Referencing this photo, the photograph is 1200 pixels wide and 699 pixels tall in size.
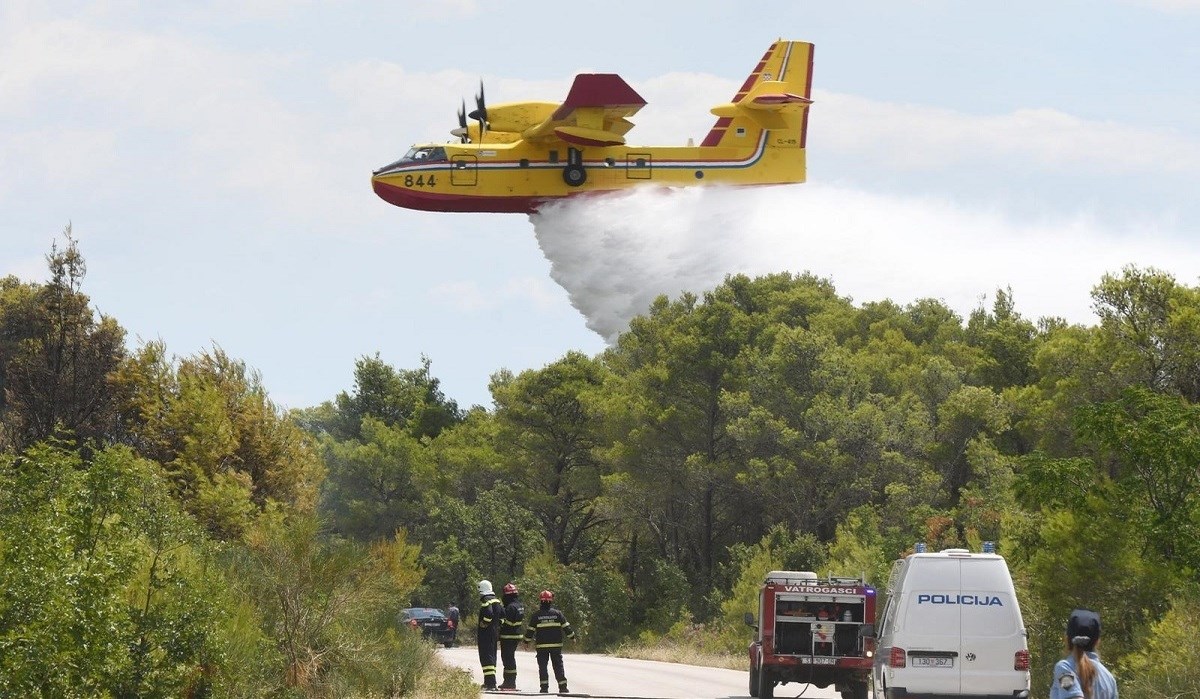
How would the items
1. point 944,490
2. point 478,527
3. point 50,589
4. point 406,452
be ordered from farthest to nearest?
point 406,452 < point 478,527 < point 944,490 < point 50,589

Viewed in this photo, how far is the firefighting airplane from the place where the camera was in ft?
182

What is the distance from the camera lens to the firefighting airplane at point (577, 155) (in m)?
55.4

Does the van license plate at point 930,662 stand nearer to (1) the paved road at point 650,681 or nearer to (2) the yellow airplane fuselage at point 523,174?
(1) the paved road at point 650,681

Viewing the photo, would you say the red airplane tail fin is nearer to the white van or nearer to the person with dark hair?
the white van

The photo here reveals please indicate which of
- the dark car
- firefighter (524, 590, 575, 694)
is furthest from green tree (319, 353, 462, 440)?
firefighter (524, 590, 575, 694)

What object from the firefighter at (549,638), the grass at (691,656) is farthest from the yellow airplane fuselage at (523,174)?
the firefighter at (549,638)

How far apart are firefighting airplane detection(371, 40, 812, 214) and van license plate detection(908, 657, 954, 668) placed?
126 ft

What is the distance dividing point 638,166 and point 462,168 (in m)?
6.60

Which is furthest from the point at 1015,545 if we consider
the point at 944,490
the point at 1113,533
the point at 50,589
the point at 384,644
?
the point at 944,490

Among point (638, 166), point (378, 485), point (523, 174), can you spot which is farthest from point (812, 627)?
point (378, 485)

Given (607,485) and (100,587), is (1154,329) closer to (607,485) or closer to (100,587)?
(607,485)

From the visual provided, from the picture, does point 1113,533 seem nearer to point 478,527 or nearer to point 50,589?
point 50,589

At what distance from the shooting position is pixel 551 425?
68.8m

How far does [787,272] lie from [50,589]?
55.2 metres
